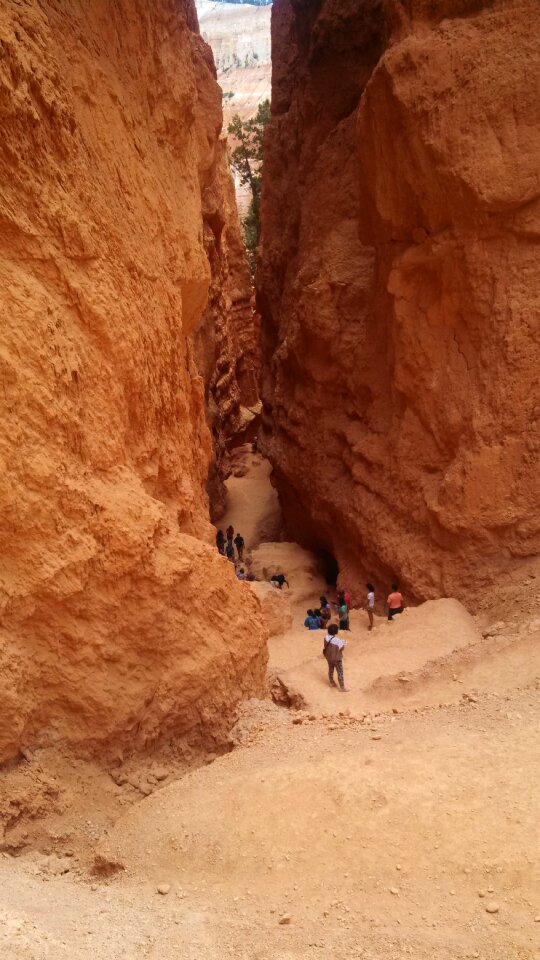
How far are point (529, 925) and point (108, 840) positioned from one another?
2.88 meters

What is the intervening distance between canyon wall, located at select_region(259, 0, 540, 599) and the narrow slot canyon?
2.2 inches

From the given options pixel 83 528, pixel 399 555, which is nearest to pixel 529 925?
pixel 83 528

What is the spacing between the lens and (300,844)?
4734 mm

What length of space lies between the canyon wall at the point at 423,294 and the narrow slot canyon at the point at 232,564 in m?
0.06

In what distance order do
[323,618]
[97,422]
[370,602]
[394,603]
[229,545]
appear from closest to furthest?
[97,422] → [394,603] → [370,602] → [323,618] → [229,545]

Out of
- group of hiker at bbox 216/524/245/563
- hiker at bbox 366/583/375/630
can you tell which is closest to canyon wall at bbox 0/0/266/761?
hiker at bbox 366/583/375/630

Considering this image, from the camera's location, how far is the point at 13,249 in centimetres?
523

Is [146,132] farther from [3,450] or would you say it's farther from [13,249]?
[3,450]

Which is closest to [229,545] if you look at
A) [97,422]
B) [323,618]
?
[323,618]

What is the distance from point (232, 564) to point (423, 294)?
236 inches

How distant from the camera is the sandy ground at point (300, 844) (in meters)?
3.73

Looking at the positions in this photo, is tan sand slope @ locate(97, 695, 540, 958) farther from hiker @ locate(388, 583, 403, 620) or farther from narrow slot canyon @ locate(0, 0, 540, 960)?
hiker @ locate(388, 583, 403, 620)

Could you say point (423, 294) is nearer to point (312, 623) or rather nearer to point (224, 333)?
point (312, 623)

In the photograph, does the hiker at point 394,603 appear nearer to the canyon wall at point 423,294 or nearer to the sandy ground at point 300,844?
the canyon wall at point 423,294
